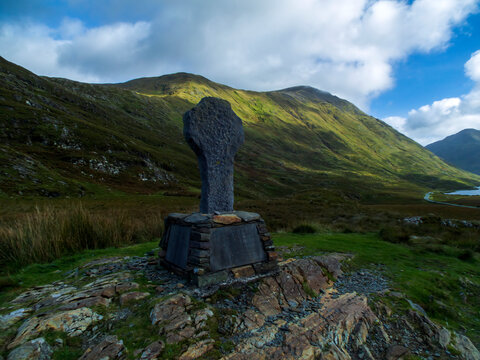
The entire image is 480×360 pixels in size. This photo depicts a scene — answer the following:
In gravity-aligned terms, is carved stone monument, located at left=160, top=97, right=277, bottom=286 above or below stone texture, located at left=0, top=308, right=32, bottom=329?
above

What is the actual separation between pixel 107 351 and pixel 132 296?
155 cm

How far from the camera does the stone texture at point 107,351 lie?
3.25 meters

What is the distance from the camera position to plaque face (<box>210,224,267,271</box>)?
6012 mm

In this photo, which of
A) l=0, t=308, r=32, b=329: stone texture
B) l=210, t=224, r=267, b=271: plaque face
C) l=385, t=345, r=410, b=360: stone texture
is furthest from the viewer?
l=210, t=224, r=267, b=271: plaque face

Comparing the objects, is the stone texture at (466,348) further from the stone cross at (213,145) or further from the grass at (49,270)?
the grass at (49,270)

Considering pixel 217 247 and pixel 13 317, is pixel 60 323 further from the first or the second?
pixel 217 247

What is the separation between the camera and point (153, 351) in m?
3.37

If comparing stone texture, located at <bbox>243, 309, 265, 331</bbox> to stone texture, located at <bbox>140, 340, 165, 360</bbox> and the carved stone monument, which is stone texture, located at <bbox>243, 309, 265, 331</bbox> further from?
stone texture, located at <bbox>140, 340, 165, 360</bbox>

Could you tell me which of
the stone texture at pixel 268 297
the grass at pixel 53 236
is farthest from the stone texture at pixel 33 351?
the grass at pixel 53 236

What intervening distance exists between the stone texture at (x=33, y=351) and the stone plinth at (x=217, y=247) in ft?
9.01

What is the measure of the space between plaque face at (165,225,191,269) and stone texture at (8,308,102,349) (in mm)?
2292

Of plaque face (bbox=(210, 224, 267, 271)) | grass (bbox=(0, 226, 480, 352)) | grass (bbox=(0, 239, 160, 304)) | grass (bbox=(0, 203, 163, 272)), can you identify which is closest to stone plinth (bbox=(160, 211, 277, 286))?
plaque face (bbox=(210, 224, 267, 271))

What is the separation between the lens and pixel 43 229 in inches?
322

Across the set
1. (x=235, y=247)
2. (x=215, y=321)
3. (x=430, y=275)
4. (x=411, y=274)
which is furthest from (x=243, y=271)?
(x=430, y=275)
